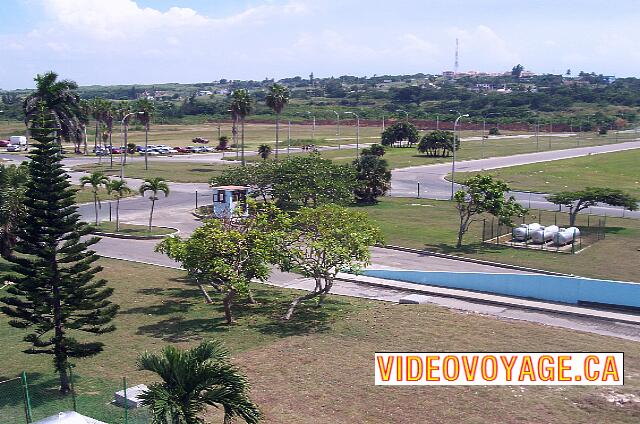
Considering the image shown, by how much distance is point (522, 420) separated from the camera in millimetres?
18078

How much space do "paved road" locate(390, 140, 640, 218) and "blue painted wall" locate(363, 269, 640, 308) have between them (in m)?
22.7

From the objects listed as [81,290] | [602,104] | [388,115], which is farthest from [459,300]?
[602,104]

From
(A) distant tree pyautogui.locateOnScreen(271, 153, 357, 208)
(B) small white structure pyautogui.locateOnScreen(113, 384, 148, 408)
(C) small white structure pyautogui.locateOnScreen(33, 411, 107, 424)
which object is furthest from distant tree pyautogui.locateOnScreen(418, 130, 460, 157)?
(C) small white structure pyautogui.locateOnScreen(33, 411, 107, 424)

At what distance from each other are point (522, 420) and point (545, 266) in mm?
18119

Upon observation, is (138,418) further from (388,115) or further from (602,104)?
(602,104)

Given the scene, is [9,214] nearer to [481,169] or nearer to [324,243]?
[324,243]

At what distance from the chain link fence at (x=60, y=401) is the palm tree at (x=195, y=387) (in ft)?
8.66

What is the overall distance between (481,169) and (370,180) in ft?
83.7

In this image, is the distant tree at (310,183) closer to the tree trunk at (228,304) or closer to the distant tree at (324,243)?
the distant tree at (324,243)

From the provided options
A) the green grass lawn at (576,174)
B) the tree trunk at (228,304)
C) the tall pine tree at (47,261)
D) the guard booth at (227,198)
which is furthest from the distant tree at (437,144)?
the tall pine tree at (47,261)

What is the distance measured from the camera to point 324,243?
26.3 m

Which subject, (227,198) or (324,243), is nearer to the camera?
(324,243)

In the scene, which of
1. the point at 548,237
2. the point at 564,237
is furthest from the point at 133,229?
the point at 564,237

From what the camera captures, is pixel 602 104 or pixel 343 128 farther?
pixel 602 104
